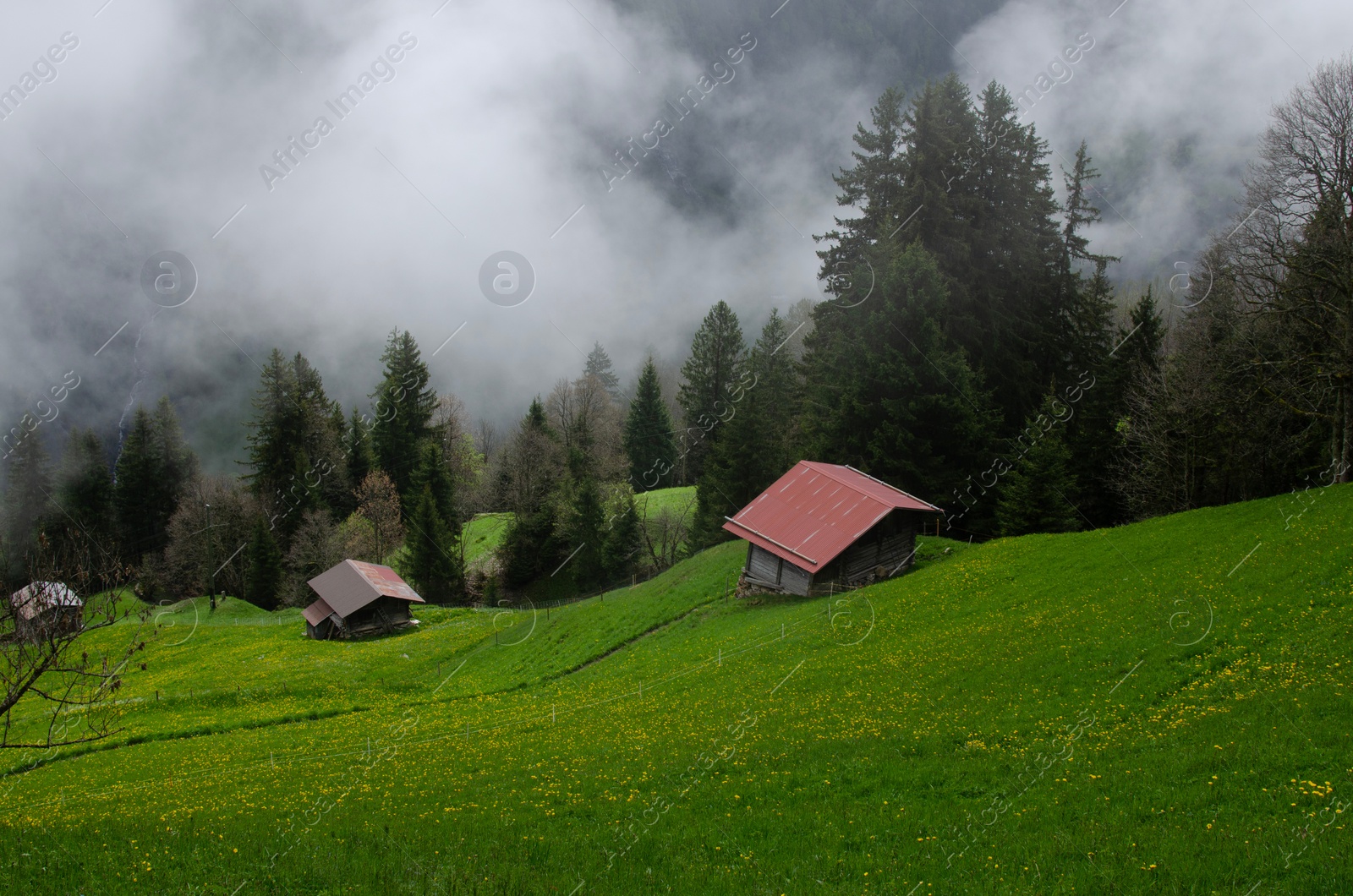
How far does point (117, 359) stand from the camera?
195500 millimetres

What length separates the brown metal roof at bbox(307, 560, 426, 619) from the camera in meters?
56.3

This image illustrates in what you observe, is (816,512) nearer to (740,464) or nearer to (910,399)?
(910,399)

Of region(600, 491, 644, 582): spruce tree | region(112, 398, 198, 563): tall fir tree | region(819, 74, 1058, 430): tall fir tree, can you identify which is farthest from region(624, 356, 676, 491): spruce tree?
region(112, 398, 198, 563): tall fir tree

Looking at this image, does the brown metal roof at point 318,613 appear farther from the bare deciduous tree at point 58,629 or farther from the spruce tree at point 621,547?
the bare deciduous tree at point 58,629

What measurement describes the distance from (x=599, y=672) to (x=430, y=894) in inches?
914

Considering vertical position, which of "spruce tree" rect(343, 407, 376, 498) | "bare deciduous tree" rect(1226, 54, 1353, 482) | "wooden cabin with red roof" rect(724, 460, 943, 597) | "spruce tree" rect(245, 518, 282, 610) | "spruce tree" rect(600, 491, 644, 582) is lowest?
"spruce tree" rect(245, 518, 282, 610)

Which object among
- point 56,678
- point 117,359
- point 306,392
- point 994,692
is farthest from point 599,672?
point 117,359

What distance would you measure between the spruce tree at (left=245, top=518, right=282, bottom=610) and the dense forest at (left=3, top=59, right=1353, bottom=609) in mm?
281

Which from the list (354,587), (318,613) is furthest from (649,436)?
(318,613)

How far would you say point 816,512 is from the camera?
3750 centimetres

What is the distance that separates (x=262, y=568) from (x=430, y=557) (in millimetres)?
21465

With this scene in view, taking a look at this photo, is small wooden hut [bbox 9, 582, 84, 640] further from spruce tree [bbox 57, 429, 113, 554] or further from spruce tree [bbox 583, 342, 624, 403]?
spruce tree [bbox 583, 342, 624, 403]

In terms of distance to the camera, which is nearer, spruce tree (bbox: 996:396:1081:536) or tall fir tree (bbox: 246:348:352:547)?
spruce tree (bbox: 996:396:1081:536)

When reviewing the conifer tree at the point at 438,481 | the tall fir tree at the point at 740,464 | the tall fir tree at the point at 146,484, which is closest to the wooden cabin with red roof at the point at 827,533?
the tall fir tree at the point at 740,464
